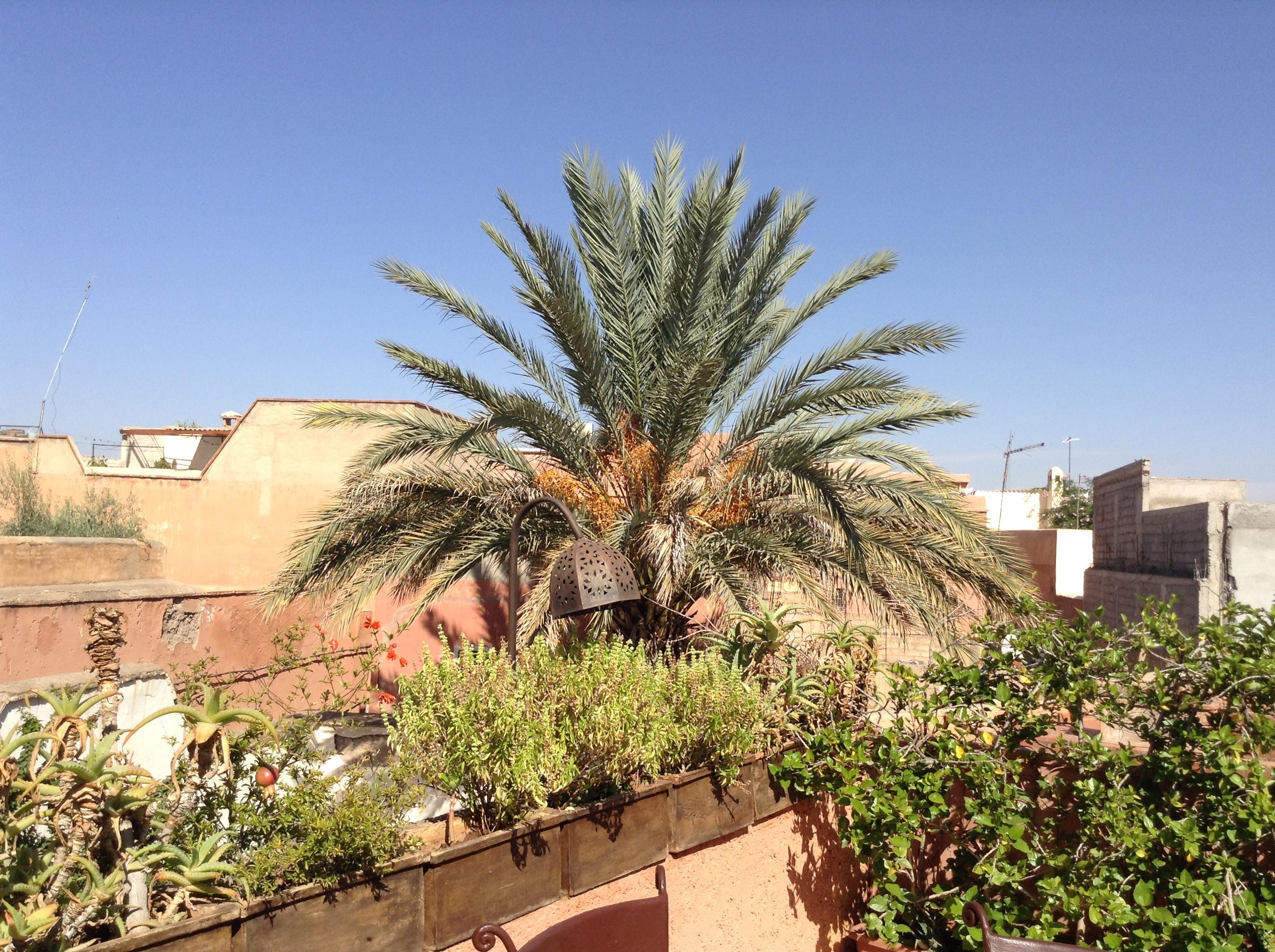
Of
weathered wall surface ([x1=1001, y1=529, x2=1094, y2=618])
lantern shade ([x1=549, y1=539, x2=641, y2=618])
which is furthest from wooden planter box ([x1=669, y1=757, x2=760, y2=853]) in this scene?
weathered wall surface ([x1=1001, y1=529, x2=1094, y2=618])

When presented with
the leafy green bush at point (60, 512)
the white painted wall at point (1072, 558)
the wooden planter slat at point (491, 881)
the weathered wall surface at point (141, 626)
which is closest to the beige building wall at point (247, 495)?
the leafy green bush at point (60, 512)

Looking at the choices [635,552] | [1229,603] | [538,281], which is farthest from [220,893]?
[538,281]

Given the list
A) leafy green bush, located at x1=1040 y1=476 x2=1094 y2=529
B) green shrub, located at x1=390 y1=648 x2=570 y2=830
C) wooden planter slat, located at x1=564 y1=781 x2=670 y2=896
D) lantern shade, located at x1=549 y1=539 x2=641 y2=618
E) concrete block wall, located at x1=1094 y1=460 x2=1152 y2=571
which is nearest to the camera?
green shrub, located at x1=390 y1=648 x2=570 y2=830

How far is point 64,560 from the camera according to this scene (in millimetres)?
9867

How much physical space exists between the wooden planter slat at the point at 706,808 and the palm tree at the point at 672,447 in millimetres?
2153

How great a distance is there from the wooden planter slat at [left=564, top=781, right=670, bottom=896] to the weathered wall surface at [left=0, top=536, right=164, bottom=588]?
835 cm

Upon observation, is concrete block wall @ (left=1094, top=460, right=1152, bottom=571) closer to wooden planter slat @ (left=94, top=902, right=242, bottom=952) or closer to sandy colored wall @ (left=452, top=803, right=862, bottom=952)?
sandy colored wall @ (left=452, top=803, right=862, bottom=952)

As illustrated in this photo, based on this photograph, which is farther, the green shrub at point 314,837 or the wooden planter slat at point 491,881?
the wooden planter slat at point 491,881

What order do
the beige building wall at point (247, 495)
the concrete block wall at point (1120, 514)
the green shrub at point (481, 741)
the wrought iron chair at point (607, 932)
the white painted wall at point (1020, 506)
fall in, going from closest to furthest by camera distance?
the wrought iron chair at point (607, 932), the green shrub at point (481, 741), the concrete block wall at point (1120, 514), the beige building wall at point (247, 495), the white painted wall at point (1020, 506)

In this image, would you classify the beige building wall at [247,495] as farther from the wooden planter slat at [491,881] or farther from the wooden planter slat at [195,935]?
the wooden planter slat at [195,935]

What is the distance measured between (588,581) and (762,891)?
1.45 m

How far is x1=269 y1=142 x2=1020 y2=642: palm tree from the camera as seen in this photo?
20.3 feet

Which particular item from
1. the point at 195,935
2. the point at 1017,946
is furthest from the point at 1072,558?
the point at 195,935

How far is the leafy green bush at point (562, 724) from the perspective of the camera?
286 centimetres
